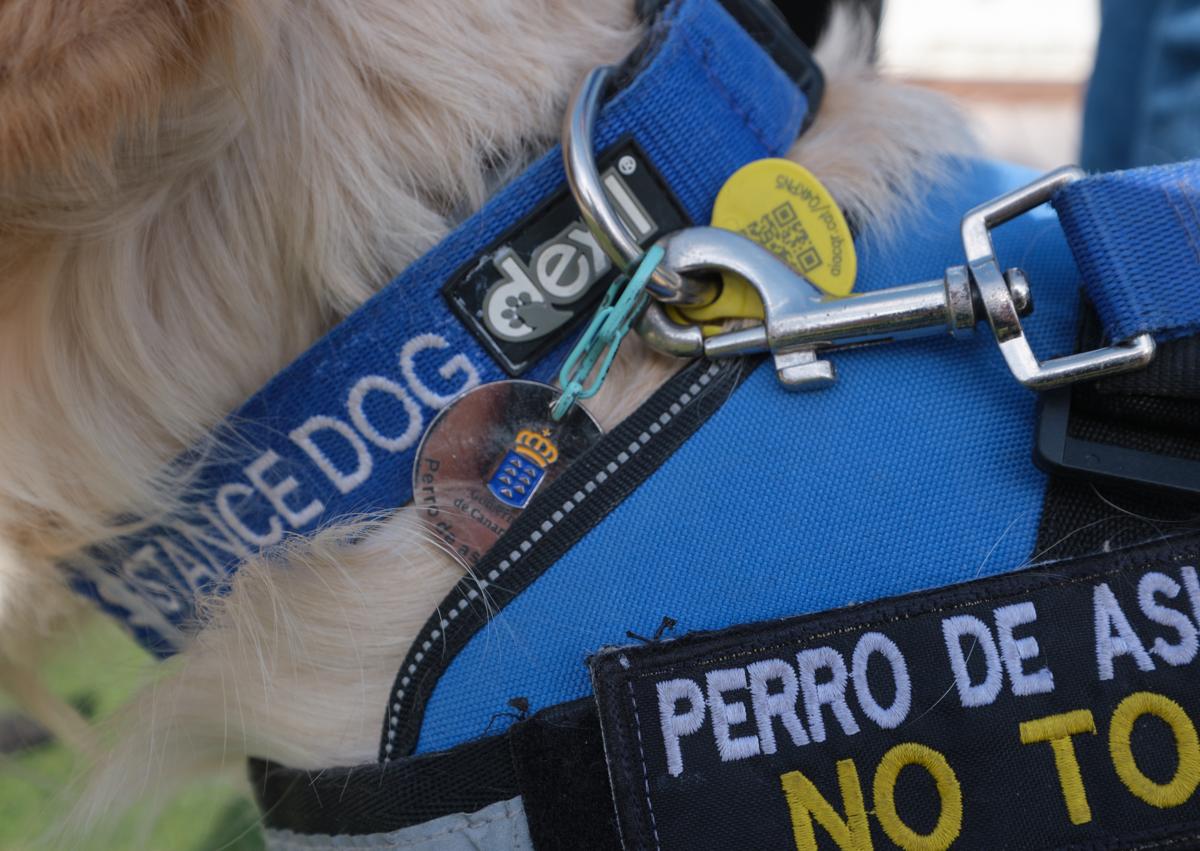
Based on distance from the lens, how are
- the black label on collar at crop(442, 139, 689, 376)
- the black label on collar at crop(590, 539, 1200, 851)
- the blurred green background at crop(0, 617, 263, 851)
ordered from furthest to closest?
1. the blurred green background at crop(0, 617, 263, 851)
2. the black label on collar at crop(442, 139, 689, 376)
3. the black label on collar at crop(590, 539, 1200, 851)

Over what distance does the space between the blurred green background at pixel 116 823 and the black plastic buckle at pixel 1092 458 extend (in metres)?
0.72

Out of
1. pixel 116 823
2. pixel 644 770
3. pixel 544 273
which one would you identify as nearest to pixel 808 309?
pixel 544 273

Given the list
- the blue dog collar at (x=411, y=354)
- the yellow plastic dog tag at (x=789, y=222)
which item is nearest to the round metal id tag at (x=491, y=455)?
the blue dog collar at (x=411, y=354)

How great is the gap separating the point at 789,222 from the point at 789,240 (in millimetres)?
13

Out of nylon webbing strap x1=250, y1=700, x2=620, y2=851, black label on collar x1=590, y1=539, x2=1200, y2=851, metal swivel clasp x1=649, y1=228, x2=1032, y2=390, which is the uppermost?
metal swivel clasp x1=649, y1=228, x2=1032, y2=390

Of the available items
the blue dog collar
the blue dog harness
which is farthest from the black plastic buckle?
the blue dog collar

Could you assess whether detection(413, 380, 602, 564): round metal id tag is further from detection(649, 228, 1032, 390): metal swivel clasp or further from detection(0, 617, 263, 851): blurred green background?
detection(0, 617, 263, 851): blurred green background

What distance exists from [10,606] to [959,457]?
0.80 meters

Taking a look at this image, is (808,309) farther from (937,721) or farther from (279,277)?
(279,277)

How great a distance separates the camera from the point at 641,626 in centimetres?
67

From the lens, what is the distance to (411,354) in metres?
0.71

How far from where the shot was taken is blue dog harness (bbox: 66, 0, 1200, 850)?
2.02 ft

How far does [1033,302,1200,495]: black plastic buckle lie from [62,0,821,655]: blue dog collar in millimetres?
274

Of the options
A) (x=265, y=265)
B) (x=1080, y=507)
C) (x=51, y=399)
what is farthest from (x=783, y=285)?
(x=51, y=399)
